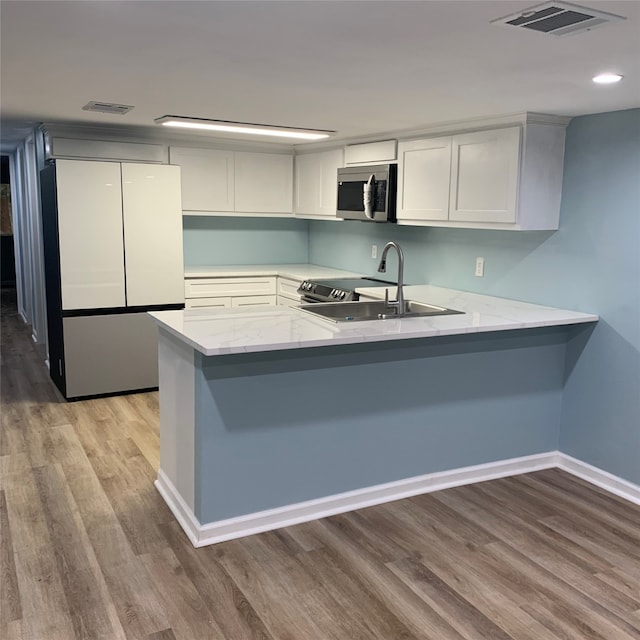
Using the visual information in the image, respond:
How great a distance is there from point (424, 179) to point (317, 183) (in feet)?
4.90

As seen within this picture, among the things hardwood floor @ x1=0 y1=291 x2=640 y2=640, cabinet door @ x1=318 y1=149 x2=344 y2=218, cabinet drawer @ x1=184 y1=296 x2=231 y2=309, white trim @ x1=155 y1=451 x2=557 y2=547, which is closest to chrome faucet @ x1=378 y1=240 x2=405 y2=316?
white trim @ x1=155 y1=451 x2=557 y2=547

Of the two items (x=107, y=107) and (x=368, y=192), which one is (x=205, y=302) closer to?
(x=368, y=192)

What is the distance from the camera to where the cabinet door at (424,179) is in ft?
13.4

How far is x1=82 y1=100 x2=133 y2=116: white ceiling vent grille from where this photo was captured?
11.8ft

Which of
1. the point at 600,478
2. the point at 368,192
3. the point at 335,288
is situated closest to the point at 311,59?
the point at 368,192

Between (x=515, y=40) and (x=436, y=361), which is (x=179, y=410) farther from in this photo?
(x=515, y=40)

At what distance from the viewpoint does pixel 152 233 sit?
4961 mm

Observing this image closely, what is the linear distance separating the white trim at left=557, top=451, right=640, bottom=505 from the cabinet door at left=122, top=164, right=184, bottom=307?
3.13m

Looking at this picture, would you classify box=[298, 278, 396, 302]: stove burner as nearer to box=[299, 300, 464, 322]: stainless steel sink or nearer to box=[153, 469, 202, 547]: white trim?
box=[299, 300, 464, 322]: stainless steel sink

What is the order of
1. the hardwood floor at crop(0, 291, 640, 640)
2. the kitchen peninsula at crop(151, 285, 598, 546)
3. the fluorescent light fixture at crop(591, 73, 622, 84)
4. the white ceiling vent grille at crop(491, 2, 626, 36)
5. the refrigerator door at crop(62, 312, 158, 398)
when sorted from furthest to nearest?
the refrigerator door at crop(62, 312, 158, 398) < the kitchen peninsula at crop(151, 285, 598, 546) < the fluorescent light fixture at crop(591, 73, 622, 84) < the hardwood floor at crop(0, 291, 640, 640) < the white ceiling vent grille at crop(491, 2, 626, 36)

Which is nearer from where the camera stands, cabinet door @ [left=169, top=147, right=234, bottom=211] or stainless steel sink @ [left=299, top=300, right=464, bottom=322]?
stainless steel sink @ [left=299, top=300, right=464, bottom=322]

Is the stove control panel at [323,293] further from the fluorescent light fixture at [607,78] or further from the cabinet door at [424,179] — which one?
the fluorescent light fixture at [607,78]

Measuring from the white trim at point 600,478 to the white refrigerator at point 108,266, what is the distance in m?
3.10

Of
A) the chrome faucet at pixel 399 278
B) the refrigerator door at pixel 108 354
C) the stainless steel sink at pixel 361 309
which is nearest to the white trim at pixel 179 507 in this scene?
the stainless steel sink at pixel 361 309
